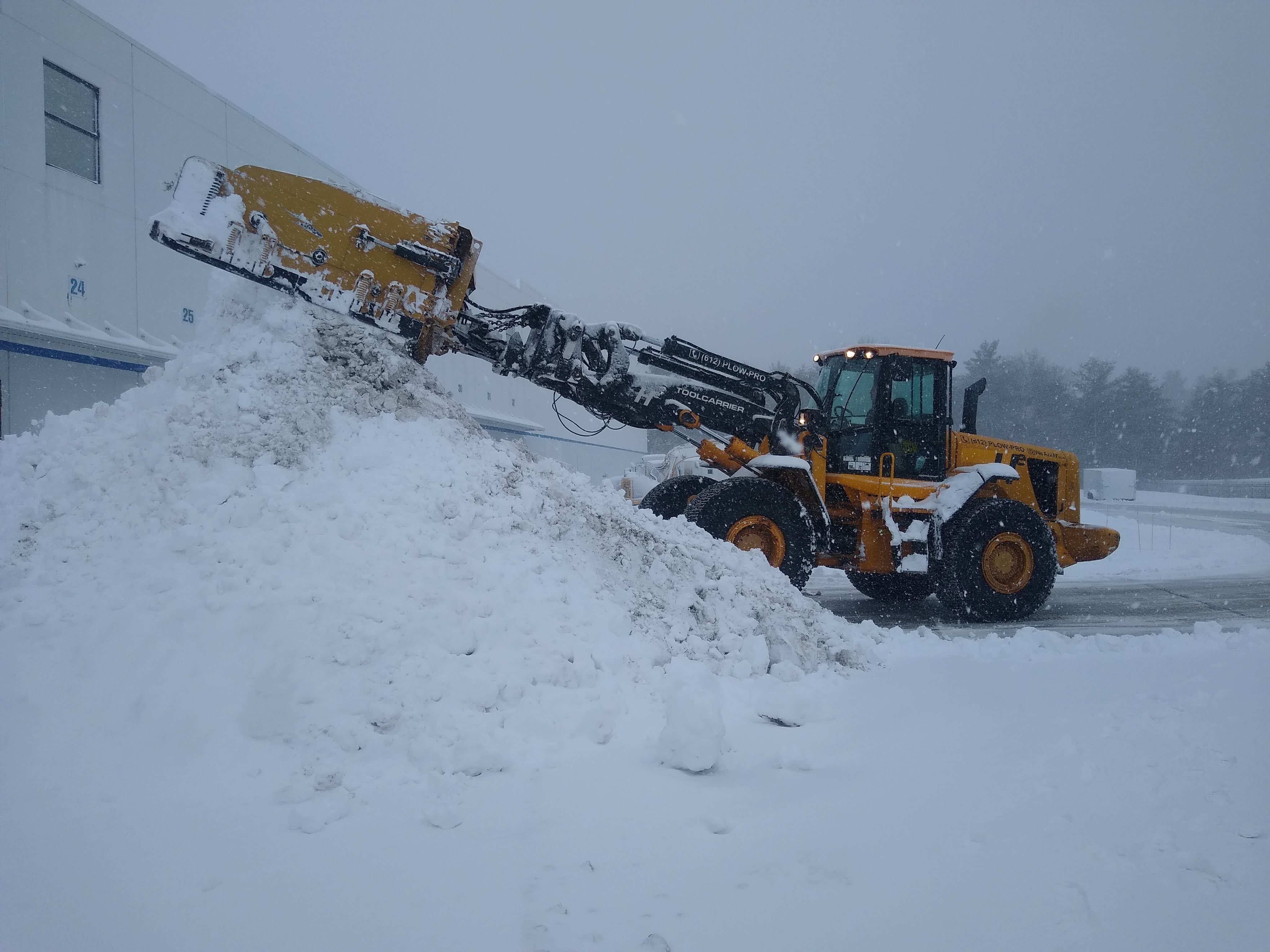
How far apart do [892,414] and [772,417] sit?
1.37 meters

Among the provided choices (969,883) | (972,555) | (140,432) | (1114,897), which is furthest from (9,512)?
(972,555)

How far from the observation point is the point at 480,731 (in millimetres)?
3281

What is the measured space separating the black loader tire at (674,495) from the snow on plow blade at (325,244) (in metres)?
3.07

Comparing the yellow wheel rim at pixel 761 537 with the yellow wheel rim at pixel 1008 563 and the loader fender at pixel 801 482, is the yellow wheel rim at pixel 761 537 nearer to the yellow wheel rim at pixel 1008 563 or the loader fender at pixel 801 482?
the loader fender at pixel 801 482

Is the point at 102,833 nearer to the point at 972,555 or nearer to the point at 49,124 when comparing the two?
the point at 972,555

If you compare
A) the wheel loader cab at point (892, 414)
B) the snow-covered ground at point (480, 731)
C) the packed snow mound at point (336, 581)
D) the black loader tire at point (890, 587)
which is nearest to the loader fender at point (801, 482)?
A: the wheel loader cab at point (892, 414)

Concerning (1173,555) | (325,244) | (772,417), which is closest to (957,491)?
(772,417)

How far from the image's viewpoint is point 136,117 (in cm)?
1073

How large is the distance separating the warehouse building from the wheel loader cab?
8.24 meters

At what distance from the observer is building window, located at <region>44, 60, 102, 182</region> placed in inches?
377

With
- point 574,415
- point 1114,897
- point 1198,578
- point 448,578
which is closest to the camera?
point 1114,897

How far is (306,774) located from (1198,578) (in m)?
13.6

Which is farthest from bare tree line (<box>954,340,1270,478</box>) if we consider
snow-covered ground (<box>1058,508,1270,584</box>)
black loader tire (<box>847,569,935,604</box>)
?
black loader tire (<box>847,569,935,604</box>)

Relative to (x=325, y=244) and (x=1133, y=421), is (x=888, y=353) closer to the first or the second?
(x=325, y=244)
